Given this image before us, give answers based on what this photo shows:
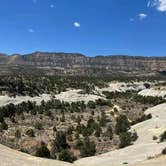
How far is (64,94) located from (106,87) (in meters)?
34.5

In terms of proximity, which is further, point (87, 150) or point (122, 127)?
point (122, 127)

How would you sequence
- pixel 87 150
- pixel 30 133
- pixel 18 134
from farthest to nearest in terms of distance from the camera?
1. pixel 30 133
2. pixel 18 134
3. pixel 87 150

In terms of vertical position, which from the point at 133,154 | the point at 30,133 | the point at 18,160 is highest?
the point at 30,133

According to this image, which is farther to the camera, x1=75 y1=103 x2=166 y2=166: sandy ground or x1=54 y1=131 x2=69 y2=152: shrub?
x1=54 y1=131 x2=69 y2=152: shrub

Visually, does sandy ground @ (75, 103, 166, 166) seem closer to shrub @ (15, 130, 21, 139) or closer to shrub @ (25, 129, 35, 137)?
shrub @ (25, 129, 35, 137)

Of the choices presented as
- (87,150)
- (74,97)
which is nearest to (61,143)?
(87,150)

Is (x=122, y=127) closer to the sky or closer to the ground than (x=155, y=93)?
closer to the ground

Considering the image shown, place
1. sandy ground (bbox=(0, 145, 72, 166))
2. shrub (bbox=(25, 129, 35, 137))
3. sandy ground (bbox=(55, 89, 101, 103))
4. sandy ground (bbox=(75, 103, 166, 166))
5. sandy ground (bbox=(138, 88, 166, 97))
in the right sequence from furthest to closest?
sandy ground (bbox=(138, 88, 166, 97))
sandy ground (bbox=(55, 89, 101, 103))
shrub (bbox=(25, 129, 35, 137))
sandy ground (bbox=(75, 103, 166, 166))
sandy ground (bbox=(0, 145, 72, 166))

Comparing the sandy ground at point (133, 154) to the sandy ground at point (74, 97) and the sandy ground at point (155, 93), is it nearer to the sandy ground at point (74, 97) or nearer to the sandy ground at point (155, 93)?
the sandy ground at point (74, 97)

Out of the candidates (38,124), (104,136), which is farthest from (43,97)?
(104,136)

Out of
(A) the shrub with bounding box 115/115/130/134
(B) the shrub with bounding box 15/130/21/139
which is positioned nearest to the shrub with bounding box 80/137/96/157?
(A) the shrub with bounding box 115/115/130/134

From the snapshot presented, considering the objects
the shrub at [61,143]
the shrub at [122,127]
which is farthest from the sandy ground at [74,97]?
the shrub at [61,143]

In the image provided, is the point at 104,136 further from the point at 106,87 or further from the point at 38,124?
the point at 106,87

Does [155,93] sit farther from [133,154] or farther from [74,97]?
[133,154]
